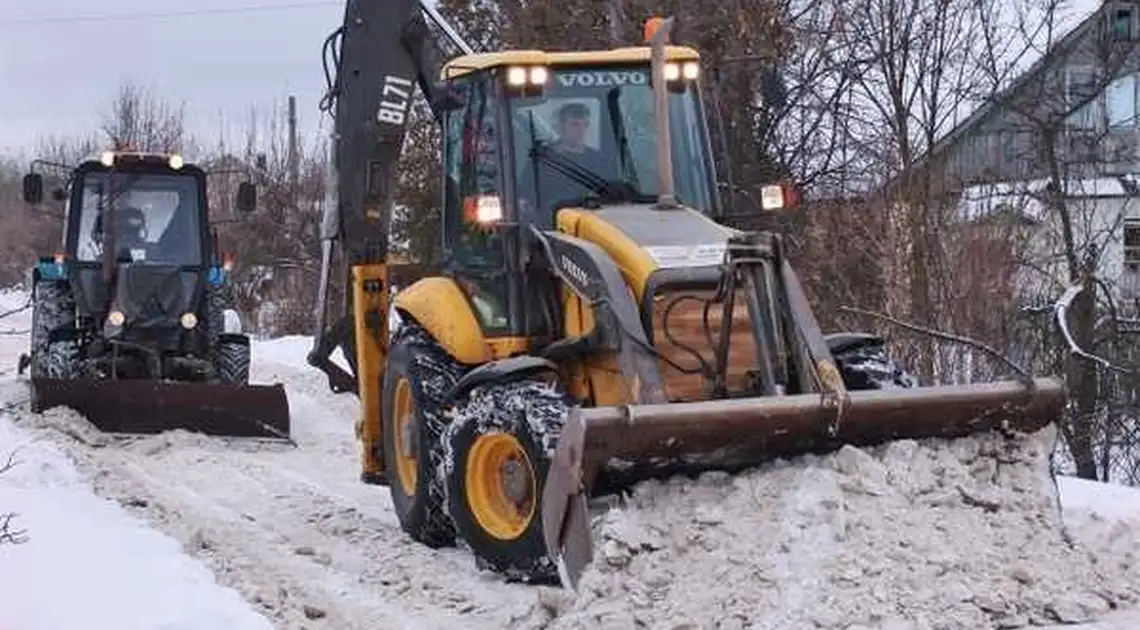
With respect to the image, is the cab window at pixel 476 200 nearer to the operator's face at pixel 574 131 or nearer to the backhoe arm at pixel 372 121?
the operator's face at pixel 574 131

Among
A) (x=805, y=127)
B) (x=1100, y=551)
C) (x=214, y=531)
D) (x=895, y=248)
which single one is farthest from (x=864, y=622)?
(x=805, y=127)

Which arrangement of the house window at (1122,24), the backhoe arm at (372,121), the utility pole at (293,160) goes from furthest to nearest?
the utility pole at (293,160) → the house window at (1122,24) → the backhoe arm at (372,121)

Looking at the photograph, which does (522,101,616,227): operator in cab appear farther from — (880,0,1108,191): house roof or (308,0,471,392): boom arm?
(880,0,1108,191): house roof

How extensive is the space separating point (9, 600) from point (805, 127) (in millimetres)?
12446

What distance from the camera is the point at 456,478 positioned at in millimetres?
6738

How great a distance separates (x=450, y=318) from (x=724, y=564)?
2.76 metres

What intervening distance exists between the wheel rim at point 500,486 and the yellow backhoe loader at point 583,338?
0.03ft

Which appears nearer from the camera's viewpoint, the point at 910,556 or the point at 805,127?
the point at 910,556

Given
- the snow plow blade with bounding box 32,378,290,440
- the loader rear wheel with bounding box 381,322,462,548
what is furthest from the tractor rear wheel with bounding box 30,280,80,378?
the loader rear wheel with bounding box 381,322,462,548

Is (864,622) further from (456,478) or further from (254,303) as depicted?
(254,303)

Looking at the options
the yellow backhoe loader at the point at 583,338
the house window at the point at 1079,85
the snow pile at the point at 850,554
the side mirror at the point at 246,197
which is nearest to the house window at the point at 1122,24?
the house window at the point at 1079,85

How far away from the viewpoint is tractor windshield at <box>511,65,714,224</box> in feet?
23.7

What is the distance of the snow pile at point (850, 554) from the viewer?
5.05m

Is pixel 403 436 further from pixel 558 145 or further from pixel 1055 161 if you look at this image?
pixel 1055 161
